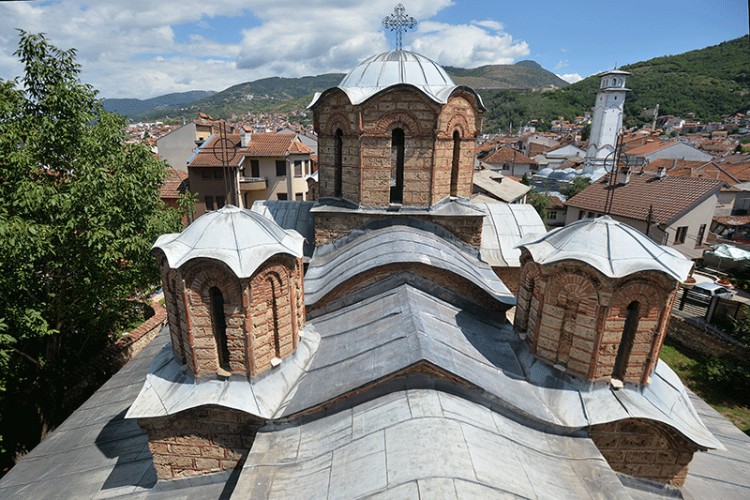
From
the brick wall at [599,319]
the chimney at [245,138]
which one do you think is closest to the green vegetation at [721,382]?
the brick wall at [599,319]

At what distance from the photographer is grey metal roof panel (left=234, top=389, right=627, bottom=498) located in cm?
439

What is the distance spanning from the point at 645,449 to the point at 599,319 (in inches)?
82.6

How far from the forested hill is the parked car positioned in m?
104

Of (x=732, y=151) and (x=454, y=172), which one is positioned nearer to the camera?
(x=454, y=172)

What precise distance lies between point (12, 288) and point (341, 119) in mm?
7655

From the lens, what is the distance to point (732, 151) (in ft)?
207

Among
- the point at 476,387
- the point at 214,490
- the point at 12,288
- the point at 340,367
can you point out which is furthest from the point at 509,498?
the point at 12,288

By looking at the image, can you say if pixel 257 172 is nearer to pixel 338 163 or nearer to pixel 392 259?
pixel 338 163

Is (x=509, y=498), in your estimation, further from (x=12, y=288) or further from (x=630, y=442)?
(x=12, y=288)

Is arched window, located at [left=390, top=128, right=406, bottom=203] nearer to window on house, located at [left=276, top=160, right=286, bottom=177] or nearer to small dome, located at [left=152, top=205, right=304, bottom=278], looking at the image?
small dome, located at [left=152, top=205, right=304, bottom=278]

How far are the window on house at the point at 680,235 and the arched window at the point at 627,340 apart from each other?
1974 cm

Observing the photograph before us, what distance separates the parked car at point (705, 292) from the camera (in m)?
16.8

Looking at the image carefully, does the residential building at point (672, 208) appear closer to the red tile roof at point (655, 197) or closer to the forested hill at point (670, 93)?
the red tile roof at point (655, 197)

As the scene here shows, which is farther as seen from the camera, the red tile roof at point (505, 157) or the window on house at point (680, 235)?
the red tile roof at point (505, 157)
